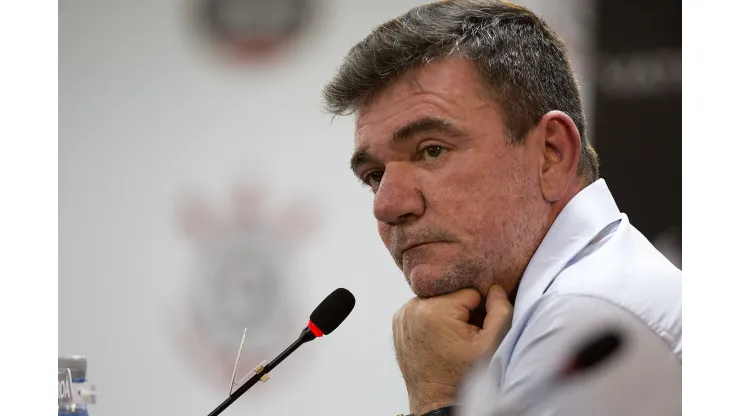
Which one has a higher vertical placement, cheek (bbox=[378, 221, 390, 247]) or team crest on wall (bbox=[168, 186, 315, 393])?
cheek (bbox=[378, 221, 390, 247])

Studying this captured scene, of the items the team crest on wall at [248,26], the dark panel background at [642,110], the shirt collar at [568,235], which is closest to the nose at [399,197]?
the shirt collar at [568,235]

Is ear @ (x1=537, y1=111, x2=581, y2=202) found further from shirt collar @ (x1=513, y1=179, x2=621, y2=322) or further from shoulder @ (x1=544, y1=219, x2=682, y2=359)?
shoulder @ (x1=544, y1=219, x2=682, y2=359)

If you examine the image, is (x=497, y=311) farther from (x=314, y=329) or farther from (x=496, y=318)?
(x=314, y=329)

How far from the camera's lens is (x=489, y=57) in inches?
62.1

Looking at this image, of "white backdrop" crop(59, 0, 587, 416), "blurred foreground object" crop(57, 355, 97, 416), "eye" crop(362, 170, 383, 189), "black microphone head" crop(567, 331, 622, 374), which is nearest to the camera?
"black microphone head" crop(567, 331, 622, 374)

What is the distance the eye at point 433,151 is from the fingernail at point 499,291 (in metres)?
0.26

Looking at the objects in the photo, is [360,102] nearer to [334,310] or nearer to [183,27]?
[334,310]

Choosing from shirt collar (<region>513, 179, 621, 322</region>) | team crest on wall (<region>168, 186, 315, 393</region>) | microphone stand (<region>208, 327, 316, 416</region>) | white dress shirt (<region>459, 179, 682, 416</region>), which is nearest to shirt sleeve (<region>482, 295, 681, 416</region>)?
white dress shirt (<region>459, 179, 682, 416</region>)

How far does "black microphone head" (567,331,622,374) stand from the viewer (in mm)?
1273

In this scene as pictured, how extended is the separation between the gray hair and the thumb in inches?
11.5
